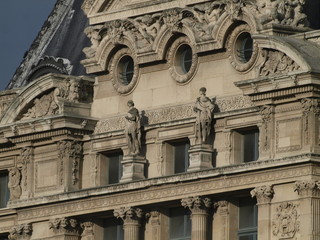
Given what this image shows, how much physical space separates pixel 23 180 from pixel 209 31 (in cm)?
1027

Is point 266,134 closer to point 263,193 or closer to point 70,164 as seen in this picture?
point 263,193

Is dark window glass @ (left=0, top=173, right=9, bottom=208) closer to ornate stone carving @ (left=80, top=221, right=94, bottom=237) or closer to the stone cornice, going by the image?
the stone cornice

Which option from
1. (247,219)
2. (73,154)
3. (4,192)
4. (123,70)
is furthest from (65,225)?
(247,219)

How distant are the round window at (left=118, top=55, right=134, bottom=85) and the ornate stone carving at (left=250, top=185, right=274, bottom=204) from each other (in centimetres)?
818

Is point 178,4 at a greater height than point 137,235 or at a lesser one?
greater

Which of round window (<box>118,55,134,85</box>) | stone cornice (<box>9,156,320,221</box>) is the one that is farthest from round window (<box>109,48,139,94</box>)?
stone cornice (<box>9,156,320,221</box>)

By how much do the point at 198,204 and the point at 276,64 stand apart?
5.54m

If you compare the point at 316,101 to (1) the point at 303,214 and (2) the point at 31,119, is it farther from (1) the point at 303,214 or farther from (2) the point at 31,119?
(2) the point at 31,119

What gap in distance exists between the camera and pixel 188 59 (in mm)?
107125

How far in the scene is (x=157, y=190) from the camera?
349ft

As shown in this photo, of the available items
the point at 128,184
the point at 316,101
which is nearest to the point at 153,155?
the point at 128,184

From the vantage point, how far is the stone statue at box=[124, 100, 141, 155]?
10738cm

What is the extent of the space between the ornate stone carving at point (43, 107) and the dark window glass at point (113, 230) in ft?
14.4

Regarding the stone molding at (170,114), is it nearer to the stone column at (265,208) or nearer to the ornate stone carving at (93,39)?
the ornate stone carving at (93,39)
